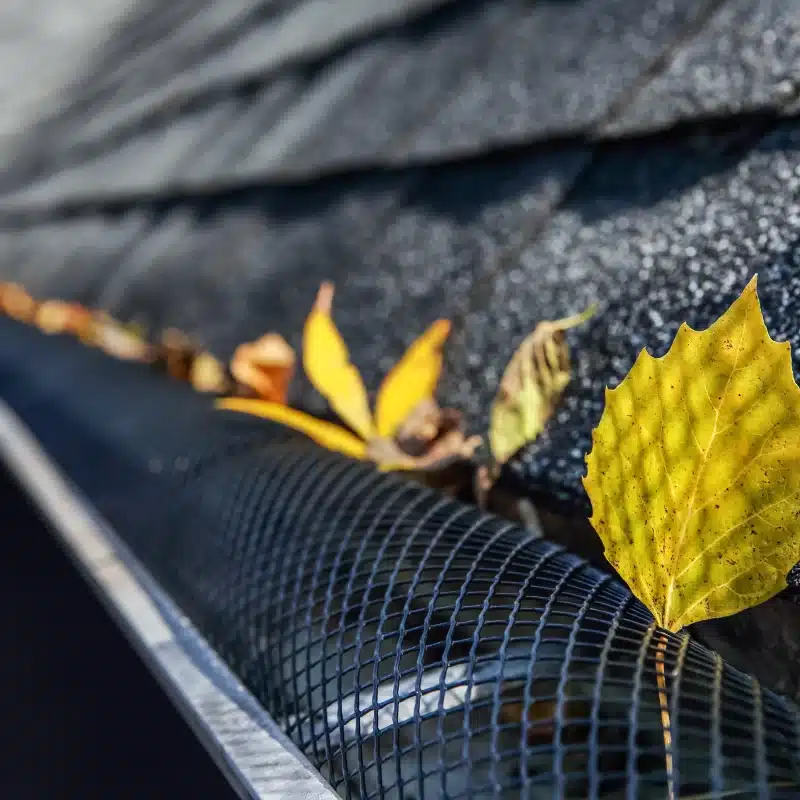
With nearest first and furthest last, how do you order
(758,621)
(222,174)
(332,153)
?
(758,621), (332,153), (222,174)

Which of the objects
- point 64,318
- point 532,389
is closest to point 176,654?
point 532,389

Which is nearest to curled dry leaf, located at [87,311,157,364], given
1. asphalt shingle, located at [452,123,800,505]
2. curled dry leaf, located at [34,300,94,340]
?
curled dry leaf, located at [34,300,94,340]

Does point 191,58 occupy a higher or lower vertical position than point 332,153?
higher

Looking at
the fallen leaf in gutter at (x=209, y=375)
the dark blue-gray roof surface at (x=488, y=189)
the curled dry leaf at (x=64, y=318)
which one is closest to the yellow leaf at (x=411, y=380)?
the dark blue-gray roof surface at (x=488, y=189)

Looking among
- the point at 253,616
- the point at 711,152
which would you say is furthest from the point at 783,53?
the point at 253,616

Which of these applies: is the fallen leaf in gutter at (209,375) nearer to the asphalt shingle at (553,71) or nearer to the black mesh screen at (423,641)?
the black mesh screen at (423,641)

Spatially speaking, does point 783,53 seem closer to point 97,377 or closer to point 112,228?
point 97,377
